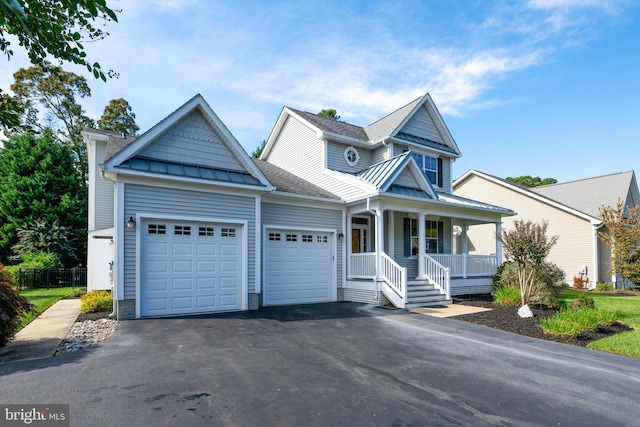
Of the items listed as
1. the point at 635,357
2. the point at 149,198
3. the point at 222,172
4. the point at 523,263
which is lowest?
the point at 635,357

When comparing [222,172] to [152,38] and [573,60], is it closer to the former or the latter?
[152,38]

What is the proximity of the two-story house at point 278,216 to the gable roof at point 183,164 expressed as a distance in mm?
35

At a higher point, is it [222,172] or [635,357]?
[222,172]

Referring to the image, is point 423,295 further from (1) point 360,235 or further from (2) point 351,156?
(2) point 351,156

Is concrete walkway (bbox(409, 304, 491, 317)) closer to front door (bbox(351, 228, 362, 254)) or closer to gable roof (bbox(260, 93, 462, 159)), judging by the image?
front door (bbox(351, 228, 362, 254))

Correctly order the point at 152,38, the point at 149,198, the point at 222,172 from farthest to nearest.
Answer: the point at 222,172 < the point at 149,198 < the point at 152,38

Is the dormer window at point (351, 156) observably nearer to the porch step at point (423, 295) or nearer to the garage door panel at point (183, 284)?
the porch step at point (423, 295)

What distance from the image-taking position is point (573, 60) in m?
12.7

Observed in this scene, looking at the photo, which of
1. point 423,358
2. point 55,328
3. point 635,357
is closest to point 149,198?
point 55,328

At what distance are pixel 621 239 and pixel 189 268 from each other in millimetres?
20265

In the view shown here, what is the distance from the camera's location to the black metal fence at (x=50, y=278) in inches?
710

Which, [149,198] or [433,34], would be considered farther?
[433,34]

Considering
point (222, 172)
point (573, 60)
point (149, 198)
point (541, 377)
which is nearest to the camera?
point (541, 377)

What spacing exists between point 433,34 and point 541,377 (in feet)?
35.0
